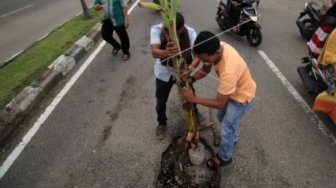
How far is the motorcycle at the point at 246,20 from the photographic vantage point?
7289 millimetres

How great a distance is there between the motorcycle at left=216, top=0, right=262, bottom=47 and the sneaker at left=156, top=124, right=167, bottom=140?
356 centimetres

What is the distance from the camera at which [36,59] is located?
280 inches

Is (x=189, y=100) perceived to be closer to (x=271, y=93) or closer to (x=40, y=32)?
(x=271, y=93)

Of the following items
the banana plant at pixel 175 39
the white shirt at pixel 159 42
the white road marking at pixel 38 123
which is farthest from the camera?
the white road marking at pixel 38 123

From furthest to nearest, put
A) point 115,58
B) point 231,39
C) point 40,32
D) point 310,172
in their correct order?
1. point 40,32
2. point 231,39
3. point 115,58
4. point 310,172

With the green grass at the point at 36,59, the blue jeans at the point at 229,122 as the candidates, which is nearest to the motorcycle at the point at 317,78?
the blue jeans at the point at 229,122

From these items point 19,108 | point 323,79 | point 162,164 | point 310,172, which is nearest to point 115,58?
point 19,108

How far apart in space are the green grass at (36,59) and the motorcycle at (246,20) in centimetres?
369

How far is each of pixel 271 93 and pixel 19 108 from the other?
163 inches

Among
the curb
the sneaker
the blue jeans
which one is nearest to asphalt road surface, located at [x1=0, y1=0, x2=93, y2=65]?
the curb

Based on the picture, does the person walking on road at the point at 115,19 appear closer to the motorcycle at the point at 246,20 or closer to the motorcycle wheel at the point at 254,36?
the motorcycle at the point at 246,20

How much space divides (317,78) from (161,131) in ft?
8.58

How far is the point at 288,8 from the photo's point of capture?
34.6ft

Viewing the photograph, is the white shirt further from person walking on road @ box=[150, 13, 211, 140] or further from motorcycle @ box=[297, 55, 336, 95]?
motorcycle @ box=[297, 55, 336, 95]
